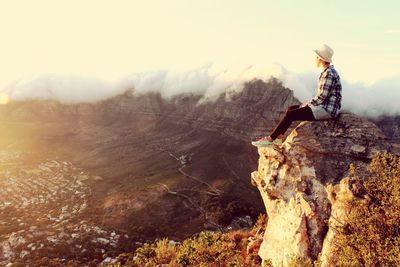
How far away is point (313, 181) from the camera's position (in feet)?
91.7

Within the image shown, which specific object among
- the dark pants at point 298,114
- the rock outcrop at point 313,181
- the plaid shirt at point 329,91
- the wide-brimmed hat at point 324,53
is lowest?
the rock outcrop at point 313,181

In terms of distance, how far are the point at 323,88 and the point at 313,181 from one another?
20.7ft

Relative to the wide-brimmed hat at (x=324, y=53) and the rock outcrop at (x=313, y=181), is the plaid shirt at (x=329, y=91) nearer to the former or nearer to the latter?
the wide-brimmed hat at (x=324, y=53)

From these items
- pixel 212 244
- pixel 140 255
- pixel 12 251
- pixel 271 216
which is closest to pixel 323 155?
pixel 271 216

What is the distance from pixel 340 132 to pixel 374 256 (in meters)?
10.6

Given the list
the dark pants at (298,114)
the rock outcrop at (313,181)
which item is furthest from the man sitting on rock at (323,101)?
the rock outcrop at (313,181)

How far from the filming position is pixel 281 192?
1201 inches

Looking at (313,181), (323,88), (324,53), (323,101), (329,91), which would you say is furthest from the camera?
(313,181)

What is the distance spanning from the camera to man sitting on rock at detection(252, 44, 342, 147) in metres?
25.0

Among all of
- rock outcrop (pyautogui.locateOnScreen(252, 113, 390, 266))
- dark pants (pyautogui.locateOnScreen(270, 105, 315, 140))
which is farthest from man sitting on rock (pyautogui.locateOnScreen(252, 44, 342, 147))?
rock outcrop (pyautogui.locateOnScreen(252, 113, 390, 266))

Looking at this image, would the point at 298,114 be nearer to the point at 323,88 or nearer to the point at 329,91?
the point at 323,88

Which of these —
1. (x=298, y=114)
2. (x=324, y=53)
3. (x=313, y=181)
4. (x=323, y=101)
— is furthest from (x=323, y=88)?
(x=313, y=181)

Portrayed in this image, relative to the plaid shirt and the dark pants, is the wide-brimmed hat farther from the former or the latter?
the dark pants

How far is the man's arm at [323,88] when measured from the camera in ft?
82.1
